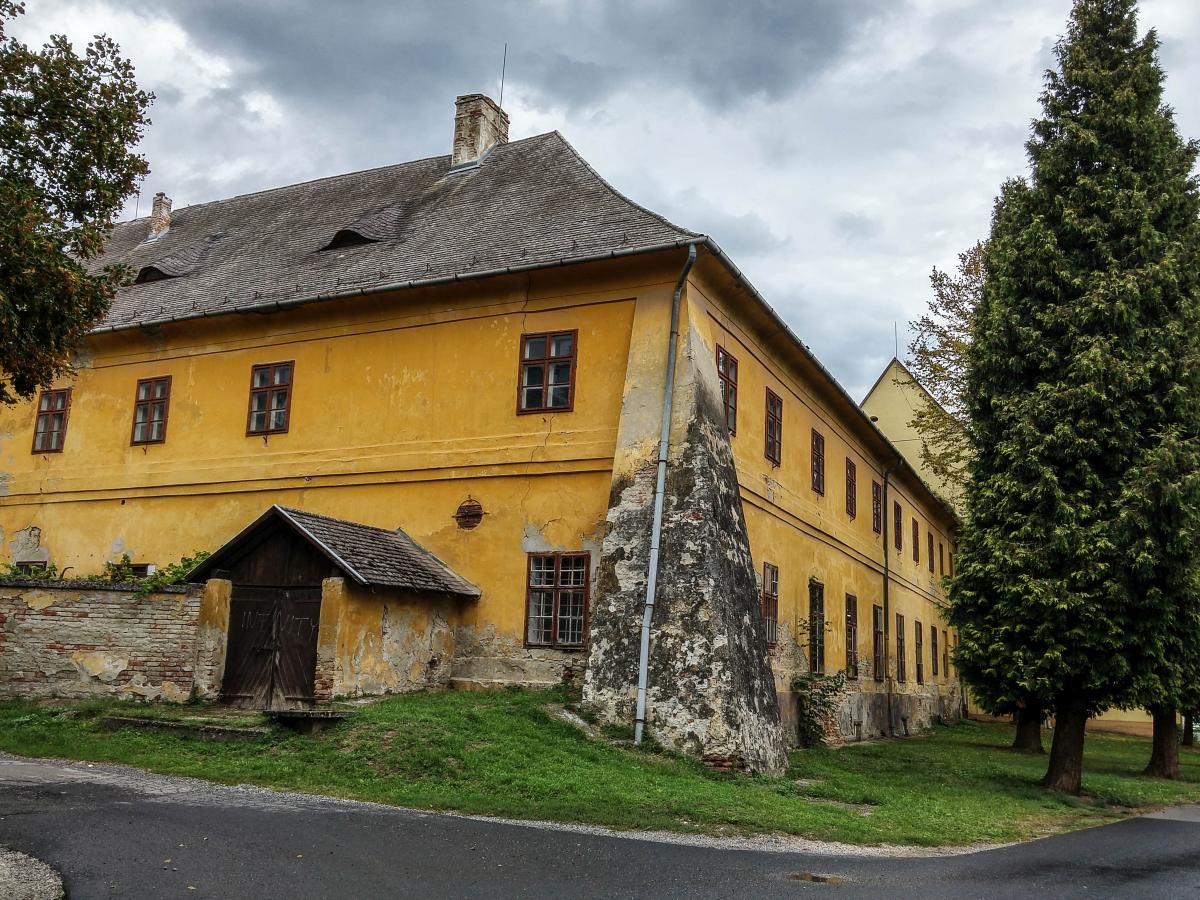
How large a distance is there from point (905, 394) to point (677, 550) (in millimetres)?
28157

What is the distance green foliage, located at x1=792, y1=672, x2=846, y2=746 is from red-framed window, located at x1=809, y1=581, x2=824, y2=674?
1.33 m

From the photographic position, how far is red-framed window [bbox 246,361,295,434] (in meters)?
18.1

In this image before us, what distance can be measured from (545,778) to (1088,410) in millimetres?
9765

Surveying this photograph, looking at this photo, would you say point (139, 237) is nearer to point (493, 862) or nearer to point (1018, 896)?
point (493, 862)

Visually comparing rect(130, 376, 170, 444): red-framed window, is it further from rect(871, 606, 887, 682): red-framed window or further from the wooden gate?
rect(871, 606, 887, 682): red-framed window

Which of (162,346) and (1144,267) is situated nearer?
(1144,267)

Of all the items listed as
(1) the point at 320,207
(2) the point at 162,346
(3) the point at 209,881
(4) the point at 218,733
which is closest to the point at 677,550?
(4) the point at 218,733

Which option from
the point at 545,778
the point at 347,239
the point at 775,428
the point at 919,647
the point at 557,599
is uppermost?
the point at 347,239

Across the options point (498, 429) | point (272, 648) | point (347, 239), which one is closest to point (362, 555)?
point (272, 648)

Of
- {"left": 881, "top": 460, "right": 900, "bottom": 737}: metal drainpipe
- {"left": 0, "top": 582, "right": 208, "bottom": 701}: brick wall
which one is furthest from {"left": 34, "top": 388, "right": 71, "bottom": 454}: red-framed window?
{"left": 881, "top": 460, "right": 900, "bottom": 737}: metal drainpipe

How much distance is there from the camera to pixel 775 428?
19.0 meters

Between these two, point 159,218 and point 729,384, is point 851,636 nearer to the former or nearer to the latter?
point 729,384

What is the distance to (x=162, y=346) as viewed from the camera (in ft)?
64.0

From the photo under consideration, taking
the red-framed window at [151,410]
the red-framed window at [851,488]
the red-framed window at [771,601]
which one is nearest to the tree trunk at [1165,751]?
the red-framed window at [771,601]
